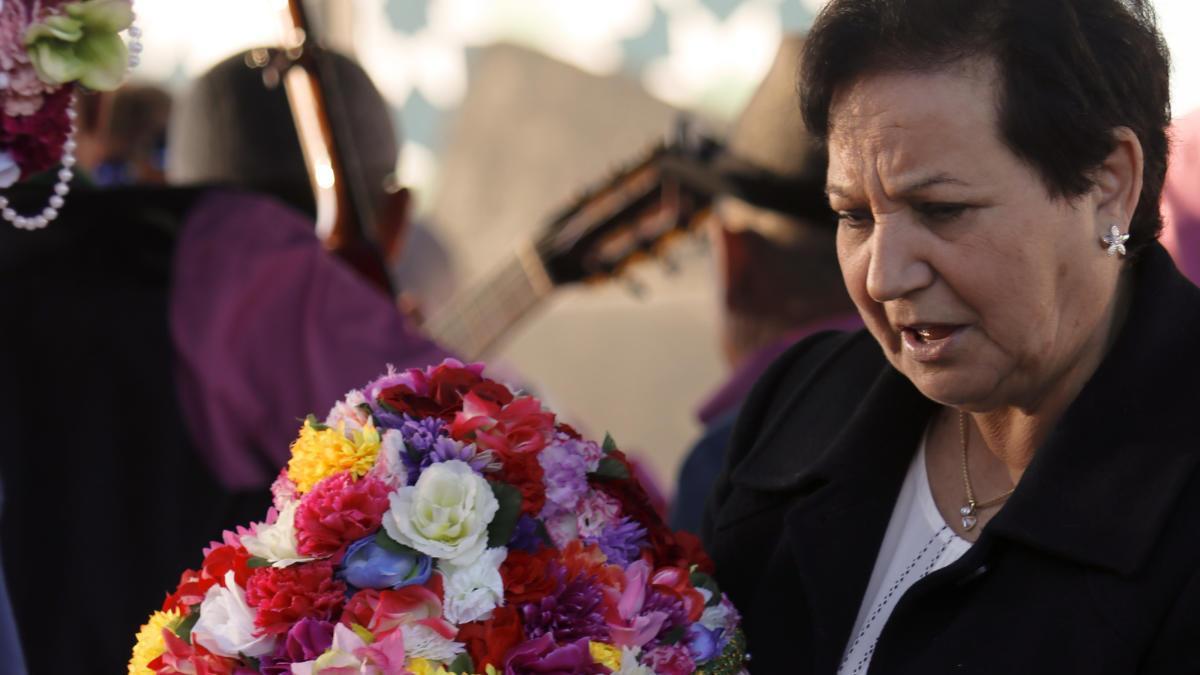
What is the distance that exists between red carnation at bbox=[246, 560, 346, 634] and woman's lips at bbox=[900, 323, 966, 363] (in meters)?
0.73

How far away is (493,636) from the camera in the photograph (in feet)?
5.84

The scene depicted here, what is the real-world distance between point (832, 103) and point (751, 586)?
70 cm

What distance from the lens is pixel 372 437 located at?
75.2 inches

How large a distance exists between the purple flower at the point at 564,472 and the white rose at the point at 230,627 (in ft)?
1.21

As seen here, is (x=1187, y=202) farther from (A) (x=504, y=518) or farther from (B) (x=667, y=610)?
(A) (x=504, y=518)

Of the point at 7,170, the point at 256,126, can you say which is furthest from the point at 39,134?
the point at 256,126

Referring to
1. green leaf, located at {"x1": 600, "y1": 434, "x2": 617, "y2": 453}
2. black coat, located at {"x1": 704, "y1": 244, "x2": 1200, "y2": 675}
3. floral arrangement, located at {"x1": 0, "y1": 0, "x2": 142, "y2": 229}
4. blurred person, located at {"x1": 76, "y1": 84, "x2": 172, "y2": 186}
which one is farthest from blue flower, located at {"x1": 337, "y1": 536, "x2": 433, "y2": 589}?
blurred person, located at {"x1": 76, "y1": 84, "x2": 172, "y2": 186}

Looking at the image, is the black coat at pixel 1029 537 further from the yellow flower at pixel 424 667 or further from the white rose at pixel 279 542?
the white rose at pixel 279 542

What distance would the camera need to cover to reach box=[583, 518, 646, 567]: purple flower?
1961 millimetres

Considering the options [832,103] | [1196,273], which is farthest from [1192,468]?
[1196,273]

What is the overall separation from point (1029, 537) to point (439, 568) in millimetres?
674

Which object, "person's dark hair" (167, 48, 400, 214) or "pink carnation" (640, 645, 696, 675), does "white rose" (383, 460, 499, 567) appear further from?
"person's dark hair" (167, 48, 400, 214)

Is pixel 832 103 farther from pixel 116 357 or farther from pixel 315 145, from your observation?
pixel 315 145

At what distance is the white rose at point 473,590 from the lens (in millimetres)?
1794
